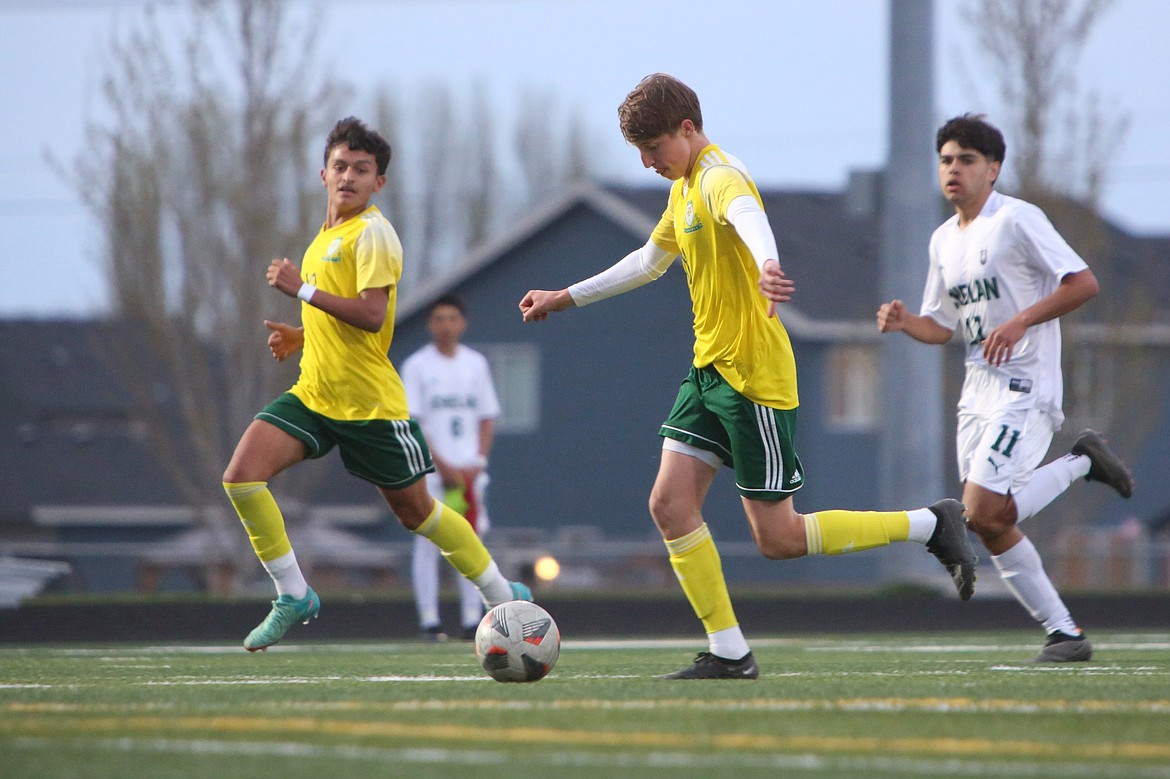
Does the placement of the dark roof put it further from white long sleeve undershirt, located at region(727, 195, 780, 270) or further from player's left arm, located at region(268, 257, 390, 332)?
white long sleeve undershirt, located at region(727, 195, 780, 270)

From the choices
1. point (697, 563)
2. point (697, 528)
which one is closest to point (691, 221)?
point (697, 528)

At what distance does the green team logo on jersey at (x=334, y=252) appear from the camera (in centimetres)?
725

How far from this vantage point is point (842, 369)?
3055cm

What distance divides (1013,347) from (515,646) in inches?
95.7

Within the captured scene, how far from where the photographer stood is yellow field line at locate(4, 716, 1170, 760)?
397 cm

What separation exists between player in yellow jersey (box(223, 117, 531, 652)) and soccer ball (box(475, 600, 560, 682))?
1.31 meters

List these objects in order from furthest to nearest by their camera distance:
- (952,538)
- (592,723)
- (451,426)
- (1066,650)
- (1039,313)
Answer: (451,426)
(1066,650)
(1039,313)
(952,538)
(592,723)

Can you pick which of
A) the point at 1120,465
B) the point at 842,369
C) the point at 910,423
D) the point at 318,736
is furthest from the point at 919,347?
the point at 842,369

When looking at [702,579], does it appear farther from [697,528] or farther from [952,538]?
[952,538]

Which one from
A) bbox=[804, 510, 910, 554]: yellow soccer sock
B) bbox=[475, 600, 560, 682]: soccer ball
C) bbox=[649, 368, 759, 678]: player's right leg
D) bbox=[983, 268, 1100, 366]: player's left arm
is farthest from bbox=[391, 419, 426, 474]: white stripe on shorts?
bbox=[983, 268, 1100, 366]: player's left arm

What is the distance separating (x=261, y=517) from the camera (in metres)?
7.23

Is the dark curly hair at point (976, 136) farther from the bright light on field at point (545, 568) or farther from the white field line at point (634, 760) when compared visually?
the bright light on field at point (545, 568)

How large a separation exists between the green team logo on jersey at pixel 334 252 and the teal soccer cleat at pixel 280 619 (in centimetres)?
145

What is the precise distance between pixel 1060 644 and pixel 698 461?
217cm
